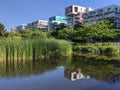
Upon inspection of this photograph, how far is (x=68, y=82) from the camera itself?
30.0 feet

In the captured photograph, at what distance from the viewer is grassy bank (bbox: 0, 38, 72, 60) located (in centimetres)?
1569

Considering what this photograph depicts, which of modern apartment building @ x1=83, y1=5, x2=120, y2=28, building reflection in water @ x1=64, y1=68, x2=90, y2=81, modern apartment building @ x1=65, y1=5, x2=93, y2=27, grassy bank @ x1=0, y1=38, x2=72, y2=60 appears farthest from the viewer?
modern apartment building @ x1=65, y1=5, x2=93, y2=27

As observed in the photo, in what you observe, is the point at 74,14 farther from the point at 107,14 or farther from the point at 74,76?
the point at 74,76

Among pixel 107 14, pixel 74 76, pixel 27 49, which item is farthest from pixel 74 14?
pixel 74 76

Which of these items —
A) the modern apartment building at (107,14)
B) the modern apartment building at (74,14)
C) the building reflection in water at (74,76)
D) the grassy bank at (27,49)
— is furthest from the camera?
the modern apartment building at (74,14)

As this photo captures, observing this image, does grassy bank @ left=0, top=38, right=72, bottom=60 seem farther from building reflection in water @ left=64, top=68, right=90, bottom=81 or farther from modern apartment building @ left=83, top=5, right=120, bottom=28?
modern apartment building @ left=83, top=5, right=120, bottom=28

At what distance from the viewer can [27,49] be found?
649 inches

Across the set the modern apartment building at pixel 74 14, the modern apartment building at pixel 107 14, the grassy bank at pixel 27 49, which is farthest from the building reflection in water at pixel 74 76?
the modern apartment building at pixel 74 14

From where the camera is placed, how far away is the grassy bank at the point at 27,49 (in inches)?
618

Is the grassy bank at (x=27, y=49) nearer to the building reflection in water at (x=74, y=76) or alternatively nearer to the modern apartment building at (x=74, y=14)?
the building reflection in water at (x=74, y=76)

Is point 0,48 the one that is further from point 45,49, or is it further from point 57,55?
point 57,55

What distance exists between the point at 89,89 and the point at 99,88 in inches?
17.5

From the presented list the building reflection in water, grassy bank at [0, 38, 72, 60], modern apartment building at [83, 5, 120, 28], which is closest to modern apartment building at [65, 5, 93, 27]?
modern apartment building at [83, 5, 120, 28]

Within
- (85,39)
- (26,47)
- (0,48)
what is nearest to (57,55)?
(26,47)
